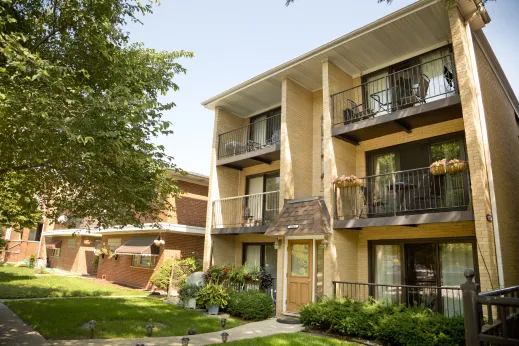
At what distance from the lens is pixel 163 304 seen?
1416 cm

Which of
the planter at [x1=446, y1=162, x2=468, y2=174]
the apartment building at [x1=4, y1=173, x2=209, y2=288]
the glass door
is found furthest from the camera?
the apartment building at [x1=4, y1=173, x2=209, y2=288]

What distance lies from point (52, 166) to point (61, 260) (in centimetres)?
2756

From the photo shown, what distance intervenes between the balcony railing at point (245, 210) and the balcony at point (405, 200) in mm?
3907

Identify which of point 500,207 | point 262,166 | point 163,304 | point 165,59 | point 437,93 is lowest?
point 163,304

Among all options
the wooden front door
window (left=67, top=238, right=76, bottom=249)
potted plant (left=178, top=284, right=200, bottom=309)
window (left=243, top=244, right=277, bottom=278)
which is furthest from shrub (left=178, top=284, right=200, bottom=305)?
window (left=67, top=238, right=76, bottom=249)

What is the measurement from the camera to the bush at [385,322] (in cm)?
774

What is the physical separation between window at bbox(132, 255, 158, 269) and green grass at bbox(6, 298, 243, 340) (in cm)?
495

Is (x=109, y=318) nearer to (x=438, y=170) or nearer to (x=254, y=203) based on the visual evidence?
(x=254, y=203)

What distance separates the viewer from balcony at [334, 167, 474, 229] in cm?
988

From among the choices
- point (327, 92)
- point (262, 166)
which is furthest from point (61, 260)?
point (327, 92)

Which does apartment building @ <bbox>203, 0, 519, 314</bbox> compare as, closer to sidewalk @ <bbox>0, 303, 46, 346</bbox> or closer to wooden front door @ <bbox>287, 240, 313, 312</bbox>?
wooden front door @ <bbox>287, 240, 313, 312</bbox>

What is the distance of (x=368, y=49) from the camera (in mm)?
12375

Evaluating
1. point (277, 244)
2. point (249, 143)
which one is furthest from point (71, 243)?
point (277, 244)

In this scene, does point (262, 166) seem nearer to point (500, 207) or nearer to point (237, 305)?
point (237, 305)
